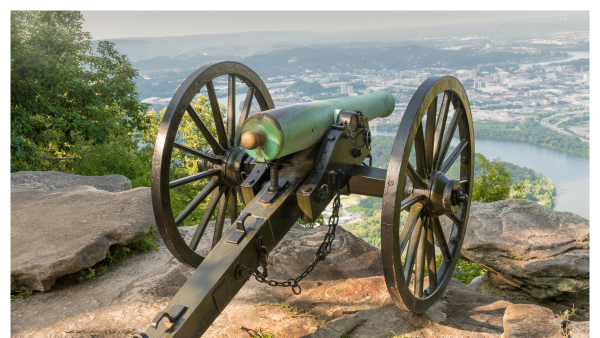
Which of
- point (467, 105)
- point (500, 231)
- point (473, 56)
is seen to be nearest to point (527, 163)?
point (473, 56)

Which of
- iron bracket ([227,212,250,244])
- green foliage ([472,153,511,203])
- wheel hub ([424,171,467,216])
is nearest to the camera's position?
iron bracket ([227,212,250,244])

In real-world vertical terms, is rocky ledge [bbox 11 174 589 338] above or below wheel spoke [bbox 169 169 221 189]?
below

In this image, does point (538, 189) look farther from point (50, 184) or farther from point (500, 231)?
point (50, 184)

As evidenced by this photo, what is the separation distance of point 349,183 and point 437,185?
0.72 m

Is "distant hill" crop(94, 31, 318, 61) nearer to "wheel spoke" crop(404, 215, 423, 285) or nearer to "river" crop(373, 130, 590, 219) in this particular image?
"river" crop(373, 130, 590, 219)

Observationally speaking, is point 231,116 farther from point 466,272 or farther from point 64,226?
point 466,272

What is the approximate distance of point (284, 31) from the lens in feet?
131

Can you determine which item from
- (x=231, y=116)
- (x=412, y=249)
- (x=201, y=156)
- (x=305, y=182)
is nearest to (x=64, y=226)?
(x=201, y=156)

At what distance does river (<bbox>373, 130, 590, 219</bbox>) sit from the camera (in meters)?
22.8

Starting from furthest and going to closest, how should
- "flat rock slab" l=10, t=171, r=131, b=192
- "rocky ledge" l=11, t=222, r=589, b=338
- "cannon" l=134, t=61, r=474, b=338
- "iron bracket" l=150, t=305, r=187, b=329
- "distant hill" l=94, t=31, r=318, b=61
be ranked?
"distant hill" l=94, t=31, r=318, b=61
"flat rock slab" l=10, t=171, r=131, b=192
"rocky ledge" l=11, t=222, r=589, b=338
"cannon" l=134, t=61, r=474, b=338
"iron bracket" l=150, t=305, r=187, b=329

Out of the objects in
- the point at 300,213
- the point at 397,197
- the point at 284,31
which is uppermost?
the point at 284,31

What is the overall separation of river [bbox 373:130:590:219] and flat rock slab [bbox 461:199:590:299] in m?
16.9

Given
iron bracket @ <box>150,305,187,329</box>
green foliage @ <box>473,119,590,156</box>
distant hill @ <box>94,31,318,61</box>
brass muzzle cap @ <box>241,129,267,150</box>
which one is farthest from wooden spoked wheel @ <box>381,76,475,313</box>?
distant hill @ <box>94,31,318,61</box>

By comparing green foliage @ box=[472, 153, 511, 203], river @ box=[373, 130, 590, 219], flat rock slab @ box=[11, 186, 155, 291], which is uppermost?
flat rock slab @ box=[11, 186, 155, 291]
